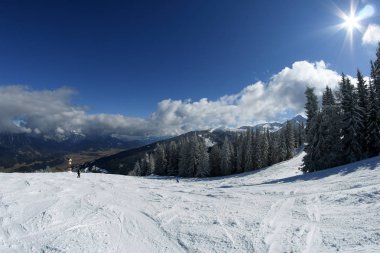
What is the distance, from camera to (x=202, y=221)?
14.0 meters

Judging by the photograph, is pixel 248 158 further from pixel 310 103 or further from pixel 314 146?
pixel 314 146

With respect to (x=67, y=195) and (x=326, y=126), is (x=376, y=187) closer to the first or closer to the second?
(x=67, y=195)

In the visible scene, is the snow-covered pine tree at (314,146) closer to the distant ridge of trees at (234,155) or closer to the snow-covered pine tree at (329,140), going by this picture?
the snow-covered pine tree at (329,140)

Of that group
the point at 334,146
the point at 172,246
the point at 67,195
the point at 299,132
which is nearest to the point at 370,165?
the point at 334,146

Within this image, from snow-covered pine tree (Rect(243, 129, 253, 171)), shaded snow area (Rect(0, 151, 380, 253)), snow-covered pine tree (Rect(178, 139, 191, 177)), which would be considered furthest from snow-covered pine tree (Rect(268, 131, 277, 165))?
shaded snow area (Rect(0, 151, 380, 253))

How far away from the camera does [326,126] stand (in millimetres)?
39906

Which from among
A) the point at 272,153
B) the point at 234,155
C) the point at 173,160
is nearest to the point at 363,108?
the point at 272,153

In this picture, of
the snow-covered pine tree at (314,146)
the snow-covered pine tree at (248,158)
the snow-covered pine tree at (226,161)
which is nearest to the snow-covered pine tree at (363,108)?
the snow-covered pine tree at (314,146)

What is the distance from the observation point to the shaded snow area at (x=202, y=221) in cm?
1091

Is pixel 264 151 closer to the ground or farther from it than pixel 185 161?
farther from it

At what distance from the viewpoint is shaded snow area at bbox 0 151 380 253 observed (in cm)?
1091

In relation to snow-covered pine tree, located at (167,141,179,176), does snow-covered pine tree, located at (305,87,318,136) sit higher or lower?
higher

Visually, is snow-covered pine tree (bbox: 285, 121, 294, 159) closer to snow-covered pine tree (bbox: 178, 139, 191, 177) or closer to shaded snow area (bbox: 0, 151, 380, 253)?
snow-covered pine tree (bbox: 178, 139, 191, 177)

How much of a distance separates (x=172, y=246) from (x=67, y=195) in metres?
12.0
